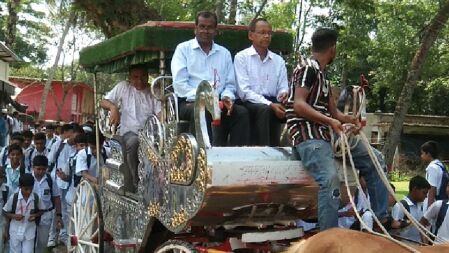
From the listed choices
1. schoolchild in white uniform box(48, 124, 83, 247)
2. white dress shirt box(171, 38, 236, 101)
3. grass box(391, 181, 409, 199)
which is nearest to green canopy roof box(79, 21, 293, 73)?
white dress shirt box(171, 38, 236, 101)

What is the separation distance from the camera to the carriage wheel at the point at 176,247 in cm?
487

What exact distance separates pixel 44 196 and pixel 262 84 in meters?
4.35

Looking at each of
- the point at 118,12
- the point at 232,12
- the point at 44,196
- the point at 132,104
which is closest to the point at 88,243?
the point at 132,104

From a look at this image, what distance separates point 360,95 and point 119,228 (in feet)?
9.53

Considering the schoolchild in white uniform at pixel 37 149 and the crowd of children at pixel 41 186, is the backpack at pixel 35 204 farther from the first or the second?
the schoolchild in white uniform at pixel 37 149

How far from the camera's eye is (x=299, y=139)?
15.0ft

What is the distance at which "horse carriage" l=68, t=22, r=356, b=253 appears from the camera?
448 cm

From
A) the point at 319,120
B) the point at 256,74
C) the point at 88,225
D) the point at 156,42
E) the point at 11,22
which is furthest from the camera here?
the point at 11,22

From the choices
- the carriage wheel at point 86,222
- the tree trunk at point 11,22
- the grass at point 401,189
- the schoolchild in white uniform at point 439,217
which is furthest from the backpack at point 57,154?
the tree trunk at point 11,22

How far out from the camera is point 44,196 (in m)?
8.64

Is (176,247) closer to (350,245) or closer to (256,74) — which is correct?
(256,74)

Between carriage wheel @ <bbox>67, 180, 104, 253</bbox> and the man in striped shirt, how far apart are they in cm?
314

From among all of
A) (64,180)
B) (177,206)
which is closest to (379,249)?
(177,206)

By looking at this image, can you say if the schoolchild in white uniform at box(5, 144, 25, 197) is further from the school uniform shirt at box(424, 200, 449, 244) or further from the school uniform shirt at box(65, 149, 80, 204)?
the school uniform shirt at box(424, 200, 449, 244)
